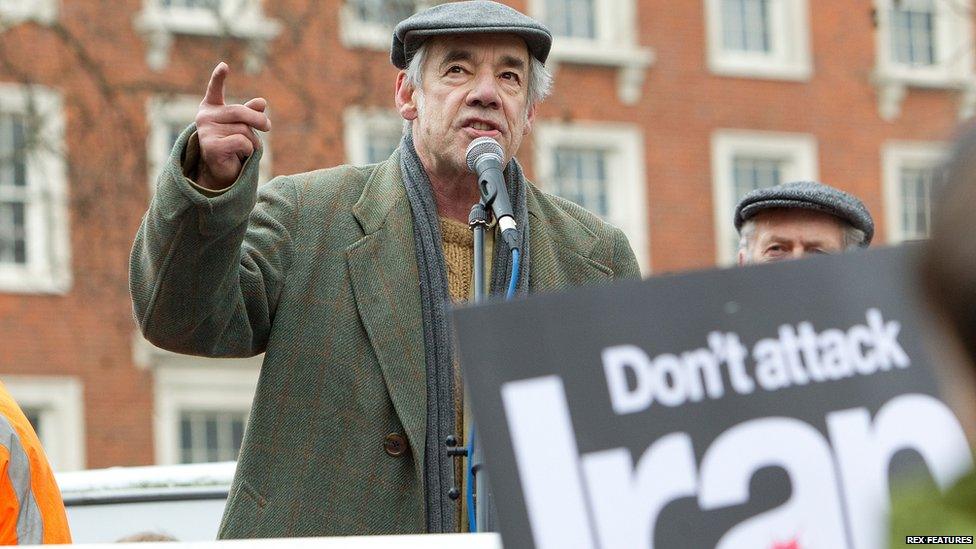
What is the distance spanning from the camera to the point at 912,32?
2766cm

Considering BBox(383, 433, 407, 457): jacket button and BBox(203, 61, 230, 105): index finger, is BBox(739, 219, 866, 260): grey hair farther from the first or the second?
BBox(203, 61, 230, 105): index finger

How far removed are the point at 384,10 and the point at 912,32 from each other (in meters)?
14.6

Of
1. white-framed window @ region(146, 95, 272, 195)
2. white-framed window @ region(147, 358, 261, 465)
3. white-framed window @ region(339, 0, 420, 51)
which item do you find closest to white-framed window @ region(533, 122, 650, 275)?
white-framed window @ region(147, 358, 261, 465)

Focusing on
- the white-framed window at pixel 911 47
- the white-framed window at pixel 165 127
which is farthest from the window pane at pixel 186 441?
the white-framed window at pixel 911 47

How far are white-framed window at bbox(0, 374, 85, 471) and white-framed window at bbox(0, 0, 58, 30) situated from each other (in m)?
5.41

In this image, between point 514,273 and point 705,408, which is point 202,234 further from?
point 705,408

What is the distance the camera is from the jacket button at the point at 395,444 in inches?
157

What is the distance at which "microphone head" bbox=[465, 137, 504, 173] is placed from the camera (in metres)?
4.07

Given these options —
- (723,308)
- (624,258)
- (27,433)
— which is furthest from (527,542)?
(624,258)

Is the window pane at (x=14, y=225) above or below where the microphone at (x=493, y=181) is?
above

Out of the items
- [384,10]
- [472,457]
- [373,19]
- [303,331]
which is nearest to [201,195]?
[303,331]

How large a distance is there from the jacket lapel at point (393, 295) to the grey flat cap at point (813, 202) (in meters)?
1.12

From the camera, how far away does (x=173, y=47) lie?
21.3 metres

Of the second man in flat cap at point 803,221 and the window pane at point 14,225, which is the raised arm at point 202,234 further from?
the window pane at point 14,225
